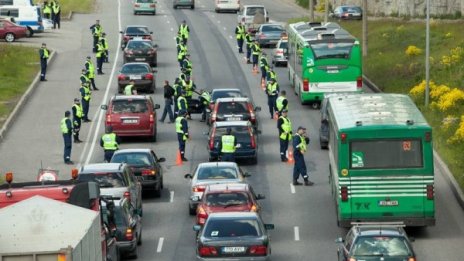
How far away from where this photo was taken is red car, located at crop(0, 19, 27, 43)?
261 ft

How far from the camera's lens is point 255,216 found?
3069 centimetres

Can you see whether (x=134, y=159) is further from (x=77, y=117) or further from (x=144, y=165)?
(x=77, y=117)

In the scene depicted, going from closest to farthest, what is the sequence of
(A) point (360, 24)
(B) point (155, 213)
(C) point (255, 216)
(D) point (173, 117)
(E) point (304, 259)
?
(C) point (255, 216)
(E) point (304, 259)
(B) point (155, 213)
(D) point (173, 117)
(A) point (360, 24)

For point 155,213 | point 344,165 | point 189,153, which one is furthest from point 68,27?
point 344,165

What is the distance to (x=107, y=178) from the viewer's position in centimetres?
3494

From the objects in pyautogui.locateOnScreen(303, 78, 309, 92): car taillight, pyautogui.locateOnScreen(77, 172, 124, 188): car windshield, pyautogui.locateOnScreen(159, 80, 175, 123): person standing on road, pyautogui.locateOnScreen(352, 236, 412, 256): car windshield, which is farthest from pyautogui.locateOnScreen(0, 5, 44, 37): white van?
pyautogui.locateOnScreen(352, 236, 412, 256): car windshield

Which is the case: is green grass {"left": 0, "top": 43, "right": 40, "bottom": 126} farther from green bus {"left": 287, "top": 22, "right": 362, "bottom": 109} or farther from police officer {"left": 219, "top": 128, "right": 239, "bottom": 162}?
police officer {"left": 219, "top": 128, "right": 239, "bottom": 162}

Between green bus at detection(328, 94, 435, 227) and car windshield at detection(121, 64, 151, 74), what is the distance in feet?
86.8

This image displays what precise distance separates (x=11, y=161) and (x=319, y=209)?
1211 centimetres

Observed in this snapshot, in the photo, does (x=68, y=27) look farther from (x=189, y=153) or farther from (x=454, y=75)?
(x=189, y=153)

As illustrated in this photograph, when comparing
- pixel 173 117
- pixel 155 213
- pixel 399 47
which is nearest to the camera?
pixel 155 213

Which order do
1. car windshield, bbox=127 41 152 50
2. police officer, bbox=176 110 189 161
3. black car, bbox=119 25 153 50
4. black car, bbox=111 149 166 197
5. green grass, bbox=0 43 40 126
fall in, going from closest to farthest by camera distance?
1. black car, bbox=111 149 166 197
2. police officer, bbox=176 110 189 161
3. green grass, bbox=0 43 40 126
4. car windshield, bbox=127 41 152 50
5. black car, bbox=119 25 153 50

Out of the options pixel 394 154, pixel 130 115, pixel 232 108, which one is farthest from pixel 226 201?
pixel 232 108

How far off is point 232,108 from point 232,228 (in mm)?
19230
